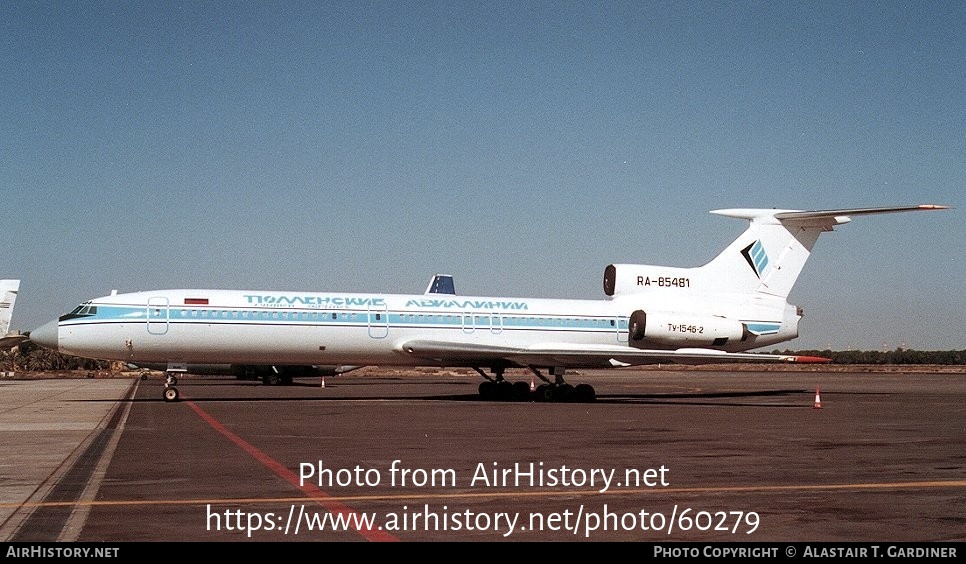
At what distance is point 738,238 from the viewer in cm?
3188

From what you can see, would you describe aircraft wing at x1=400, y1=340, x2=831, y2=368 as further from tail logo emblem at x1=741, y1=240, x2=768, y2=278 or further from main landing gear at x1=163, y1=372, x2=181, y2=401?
main landing gear at x1=163, y1=372, x2=181, y2=401

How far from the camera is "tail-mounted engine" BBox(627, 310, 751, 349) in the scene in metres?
30.2

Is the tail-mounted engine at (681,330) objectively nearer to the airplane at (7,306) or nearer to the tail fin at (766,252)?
the tail fin at (766,252)

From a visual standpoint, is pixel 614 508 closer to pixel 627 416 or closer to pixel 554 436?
pixel 554 436

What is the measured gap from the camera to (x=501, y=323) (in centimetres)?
3053

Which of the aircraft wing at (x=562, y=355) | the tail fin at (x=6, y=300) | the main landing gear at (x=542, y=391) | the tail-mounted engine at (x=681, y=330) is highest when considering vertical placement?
the tail fin at (x=6, y=300)

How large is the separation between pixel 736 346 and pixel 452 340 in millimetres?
9112

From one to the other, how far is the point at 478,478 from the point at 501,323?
1949cm

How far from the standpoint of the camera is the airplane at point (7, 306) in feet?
162

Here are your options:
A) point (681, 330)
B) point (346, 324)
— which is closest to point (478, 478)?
point (346, 324)

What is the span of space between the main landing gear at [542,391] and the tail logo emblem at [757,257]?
668 centimetres

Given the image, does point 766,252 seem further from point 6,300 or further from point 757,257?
point 6,300

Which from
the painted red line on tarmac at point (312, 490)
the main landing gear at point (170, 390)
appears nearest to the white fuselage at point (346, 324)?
the main landing gear at point (170, 390)
